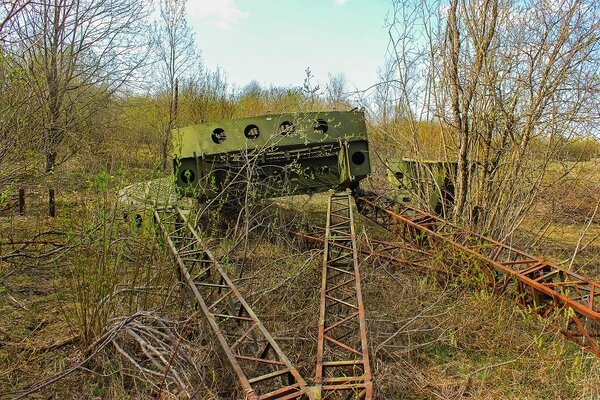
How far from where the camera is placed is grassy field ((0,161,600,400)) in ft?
11.7

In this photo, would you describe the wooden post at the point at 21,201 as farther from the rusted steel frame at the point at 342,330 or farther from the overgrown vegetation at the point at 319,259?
the rusted steel frame at the point at 342,330

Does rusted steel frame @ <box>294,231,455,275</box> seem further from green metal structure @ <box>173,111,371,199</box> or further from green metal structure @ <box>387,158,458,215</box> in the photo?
green metal structure @ <box>387,158,458,215</box>

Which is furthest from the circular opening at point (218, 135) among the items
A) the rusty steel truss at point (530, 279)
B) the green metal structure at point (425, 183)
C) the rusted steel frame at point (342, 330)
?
the green metal structure at point (425, 183)

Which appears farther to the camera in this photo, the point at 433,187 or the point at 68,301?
the point at 433,187

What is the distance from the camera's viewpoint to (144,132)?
1534 cm

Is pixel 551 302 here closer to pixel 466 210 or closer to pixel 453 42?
pixel 466 210

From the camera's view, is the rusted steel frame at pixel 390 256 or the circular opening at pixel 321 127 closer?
the rusted steel frame at pixel 390 256

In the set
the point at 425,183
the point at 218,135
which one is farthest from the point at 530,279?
the point at 218,135

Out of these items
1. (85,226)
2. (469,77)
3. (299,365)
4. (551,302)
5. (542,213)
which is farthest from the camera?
(542,213)

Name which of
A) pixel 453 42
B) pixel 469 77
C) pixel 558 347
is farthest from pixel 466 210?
pixel 558 347

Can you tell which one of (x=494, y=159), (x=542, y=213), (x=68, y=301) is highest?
(x=494, y=159)

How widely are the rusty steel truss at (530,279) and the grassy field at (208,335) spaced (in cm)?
19

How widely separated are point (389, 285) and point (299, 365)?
2.29 metres

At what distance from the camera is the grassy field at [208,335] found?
11.7 feet
